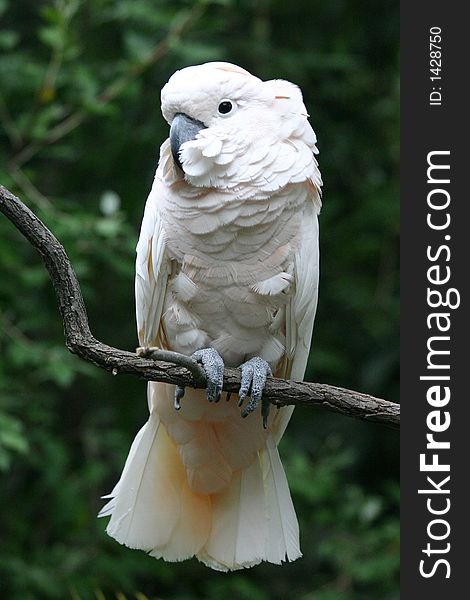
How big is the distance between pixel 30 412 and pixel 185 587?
3.06 ft

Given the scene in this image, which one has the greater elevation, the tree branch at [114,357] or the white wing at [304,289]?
the white wing at [304,289]

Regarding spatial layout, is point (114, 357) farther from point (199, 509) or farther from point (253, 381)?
point (199, 509)

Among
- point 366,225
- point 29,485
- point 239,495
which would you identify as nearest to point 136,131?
point 366,225

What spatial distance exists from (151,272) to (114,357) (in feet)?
1.15

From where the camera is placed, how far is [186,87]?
1.89 m

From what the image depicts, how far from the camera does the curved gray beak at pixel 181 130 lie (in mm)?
1896

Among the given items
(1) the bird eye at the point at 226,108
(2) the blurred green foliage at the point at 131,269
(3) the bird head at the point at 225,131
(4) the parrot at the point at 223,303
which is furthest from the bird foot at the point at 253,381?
(2) the blurred green foliage at the point at 131,269

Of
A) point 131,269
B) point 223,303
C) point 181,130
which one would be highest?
point 131,269

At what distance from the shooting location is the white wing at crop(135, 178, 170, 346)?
2.02m

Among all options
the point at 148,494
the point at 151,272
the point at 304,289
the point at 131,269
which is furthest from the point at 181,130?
the point at 131,269

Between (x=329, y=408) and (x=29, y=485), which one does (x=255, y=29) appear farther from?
(x=329, y=408)

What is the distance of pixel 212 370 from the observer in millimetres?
1901

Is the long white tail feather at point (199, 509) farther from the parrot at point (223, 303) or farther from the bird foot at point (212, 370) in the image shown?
the bird foot at point (212, 370)

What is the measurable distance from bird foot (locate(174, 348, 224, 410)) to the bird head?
1.16 feet
